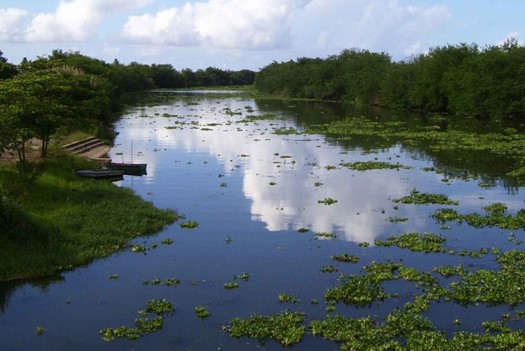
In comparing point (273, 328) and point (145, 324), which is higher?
point (273, 328)

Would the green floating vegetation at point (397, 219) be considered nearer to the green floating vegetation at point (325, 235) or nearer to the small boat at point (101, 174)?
the green floating vegetation at point (325, 235)

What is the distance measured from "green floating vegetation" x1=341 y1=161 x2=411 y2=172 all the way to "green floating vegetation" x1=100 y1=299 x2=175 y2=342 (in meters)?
25.1

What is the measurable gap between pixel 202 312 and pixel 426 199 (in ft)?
56.3

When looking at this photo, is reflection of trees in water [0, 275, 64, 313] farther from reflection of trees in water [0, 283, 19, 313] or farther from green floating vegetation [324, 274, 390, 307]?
green floating vegetation [324, 274, 390, 307]

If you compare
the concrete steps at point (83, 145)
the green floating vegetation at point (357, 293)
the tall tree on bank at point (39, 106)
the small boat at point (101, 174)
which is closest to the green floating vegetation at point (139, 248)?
Answer: the green floating vegetation at point (357, 293)

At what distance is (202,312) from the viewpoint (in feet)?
53.1

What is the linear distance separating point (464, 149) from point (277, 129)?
24.2m

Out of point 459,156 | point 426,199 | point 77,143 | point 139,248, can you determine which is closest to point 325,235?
point 139,248

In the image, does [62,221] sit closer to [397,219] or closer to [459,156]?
[397,219]

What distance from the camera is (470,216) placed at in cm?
2592

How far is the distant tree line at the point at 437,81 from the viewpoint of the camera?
74812 mm

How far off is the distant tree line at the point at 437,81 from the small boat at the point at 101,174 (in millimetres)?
55999

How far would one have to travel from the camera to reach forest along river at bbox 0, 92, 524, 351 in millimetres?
15509

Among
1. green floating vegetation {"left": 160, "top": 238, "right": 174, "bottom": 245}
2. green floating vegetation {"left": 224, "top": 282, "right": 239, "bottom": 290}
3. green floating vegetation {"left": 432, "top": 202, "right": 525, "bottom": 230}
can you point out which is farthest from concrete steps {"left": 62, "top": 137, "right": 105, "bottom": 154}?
green floating vegetation {"left": 432, "top": 202, "right": 525, "bottom": 230}
